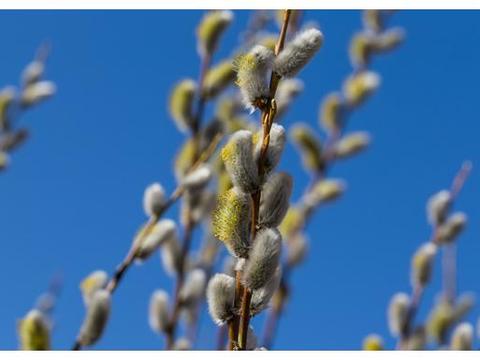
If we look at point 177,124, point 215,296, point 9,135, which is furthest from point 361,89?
point 215,296

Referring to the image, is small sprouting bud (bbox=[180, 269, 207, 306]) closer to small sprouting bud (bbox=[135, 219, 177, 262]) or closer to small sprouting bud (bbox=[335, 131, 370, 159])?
small sprouting bud (bbox=[135, 219, 177, 262])

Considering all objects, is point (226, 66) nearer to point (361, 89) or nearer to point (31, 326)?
point (361, 89)

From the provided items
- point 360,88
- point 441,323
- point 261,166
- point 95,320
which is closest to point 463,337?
point 441,323

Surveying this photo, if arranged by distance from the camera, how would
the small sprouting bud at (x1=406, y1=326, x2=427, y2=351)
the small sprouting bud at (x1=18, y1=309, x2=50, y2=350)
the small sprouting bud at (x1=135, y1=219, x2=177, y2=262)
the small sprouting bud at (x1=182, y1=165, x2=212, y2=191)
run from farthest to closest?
1. the small sprouting bud at (x1=406, y1=326, x2=427, y2=351)
2. the small sprouting bud at (x1=182, y1=165, x2=212, y2=191)
3. the small sprouting bud at (x1=135, y1=219, x2=177, y2=262)
4. the small sprouting bud at (x1=18, y1=309, x2=50, y2=350)

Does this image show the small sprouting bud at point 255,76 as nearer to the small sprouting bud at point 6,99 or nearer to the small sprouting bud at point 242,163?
the small sprouting bud at point 242,163

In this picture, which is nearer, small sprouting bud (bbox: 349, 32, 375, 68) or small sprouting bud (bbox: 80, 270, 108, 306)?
small sprouting bud (bbox: 80, 270, 108, 306)

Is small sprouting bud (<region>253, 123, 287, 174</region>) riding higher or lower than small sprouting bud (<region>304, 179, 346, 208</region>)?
lower

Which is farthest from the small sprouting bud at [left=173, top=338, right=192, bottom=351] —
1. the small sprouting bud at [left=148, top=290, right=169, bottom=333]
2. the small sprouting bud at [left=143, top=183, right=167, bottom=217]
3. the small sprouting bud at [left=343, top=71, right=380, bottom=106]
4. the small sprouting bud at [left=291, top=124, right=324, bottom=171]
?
the small sprouting bud at [left=343, top=71, right=380, bottom=106]
